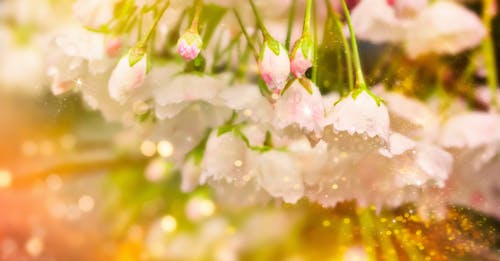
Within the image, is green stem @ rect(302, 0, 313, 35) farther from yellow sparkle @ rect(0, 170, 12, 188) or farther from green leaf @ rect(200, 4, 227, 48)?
yellow sparkle @ rect(0, 170, 12, 188)

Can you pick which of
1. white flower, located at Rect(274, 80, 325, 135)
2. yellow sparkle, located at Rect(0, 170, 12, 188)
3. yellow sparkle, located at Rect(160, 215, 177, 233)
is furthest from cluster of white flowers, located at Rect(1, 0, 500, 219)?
yellow sparkle, located at Rect(0, 170, 12, 188)

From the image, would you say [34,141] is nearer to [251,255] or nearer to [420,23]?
[251,255]

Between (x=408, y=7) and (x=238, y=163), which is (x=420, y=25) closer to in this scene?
(x=408, y=7)

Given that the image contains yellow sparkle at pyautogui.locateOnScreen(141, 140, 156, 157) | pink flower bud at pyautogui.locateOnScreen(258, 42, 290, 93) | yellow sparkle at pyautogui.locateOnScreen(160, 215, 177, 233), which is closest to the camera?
pink flower bud at pyautogui.locateOnScreen(258, 42, 290, 93)

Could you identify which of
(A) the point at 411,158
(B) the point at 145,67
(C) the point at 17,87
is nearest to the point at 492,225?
(A) the point at 411,158

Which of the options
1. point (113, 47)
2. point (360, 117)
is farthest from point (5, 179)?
point (360, 117)

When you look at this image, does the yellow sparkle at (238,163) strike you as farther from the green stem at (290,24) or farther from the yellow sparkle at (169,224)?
the yellow sparkle at (169,224)

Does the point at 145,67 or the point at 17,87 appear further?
the point at 17,87

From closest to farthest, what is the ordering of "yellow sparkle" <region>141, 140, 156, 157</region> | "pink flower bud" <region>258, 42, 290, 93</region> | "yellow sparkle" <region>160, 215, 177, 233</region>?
"pink flower bud" <region>258, 42, 290, 93</region>
"yellow sparkle" <region>141, 140, 156, 157</region>
"yellow sparkle" <region>160, 215, 177, 233</region>
